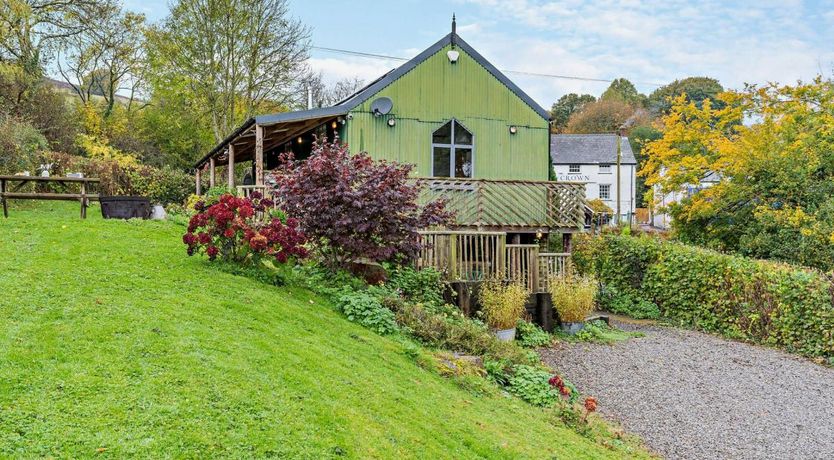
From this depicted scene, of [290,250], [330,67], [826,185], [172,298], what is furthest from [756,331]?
[330,67]

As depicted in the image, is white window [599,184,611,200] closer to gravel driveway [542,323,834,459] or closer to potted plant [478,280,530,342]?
gravel driveway [542,323,834,459]

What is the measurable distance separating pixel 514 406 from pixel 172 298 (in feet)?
11.9

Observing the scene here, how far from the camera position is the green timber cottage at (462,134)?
1320 centimetres

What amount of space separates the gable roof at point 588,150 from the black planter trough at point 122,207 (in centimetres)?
3317

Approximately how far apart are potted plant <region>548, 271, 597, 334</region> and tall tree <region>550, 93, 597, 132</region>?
53.6m

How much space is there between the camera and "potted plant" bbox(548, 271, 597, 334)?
37.4ft

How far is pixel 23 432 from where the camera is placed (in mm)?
3146

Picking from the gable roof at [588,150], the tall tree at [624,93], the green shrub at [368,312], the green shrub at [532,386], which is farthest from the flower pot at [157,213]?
the tall tree at [624,93]

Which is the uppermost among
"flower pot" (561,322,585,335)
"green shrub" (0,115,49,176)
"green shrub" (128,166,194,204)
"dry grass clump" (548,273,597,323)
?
"green shrub" (0,115,49,176)

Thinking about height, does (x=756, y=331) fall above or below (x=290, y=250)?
below

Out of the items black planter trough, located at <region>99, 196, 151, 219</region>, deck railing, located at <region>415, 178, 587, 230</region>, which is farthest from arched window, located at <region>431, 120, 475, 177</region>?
black planter trough, located at <region>99, 196, 151, 219</region>

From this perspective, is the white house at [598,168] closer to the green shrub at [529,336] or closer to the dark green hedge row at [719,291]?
the dark green hedge row at [719,291]

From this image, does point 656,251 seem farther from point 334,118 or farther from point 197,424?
point 197,424

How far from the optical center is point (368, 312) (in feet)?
24.7
